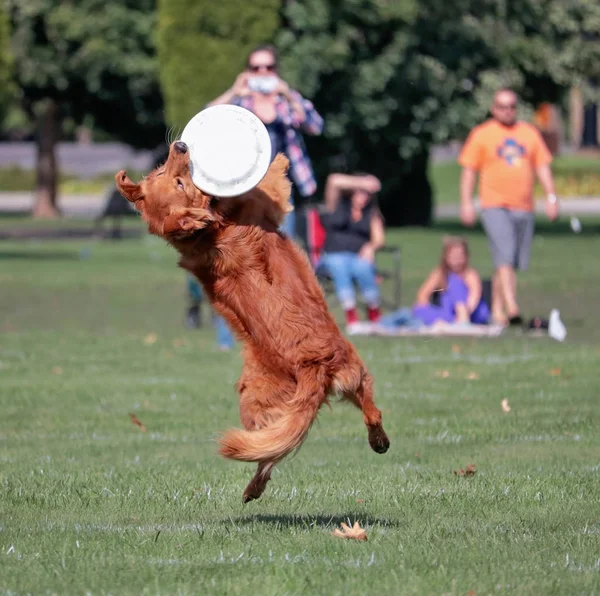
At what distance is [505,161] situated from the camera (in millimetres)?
13297

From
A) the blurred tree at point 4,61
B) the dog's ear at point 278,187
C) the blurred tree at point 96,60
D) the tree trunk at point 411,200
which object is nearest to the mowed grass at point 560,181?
the tree trunk at point 411,200

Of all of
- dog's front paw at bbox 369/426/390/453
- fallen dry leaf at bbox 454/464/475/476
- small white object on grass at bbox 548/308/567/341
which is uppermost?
dog's front paw at bbox 369/426/390/453

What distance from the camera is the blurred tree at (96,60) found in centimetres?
3177

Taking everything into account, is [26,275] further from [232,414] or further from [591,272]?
[232,414]

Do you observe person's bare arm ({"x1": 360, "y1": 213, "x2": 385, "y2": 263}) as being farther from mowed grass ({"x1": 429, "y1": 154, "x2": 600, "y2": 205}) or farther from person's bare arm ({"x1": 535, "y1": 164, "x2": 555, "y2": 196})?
mowed grass ({"x1": 429, "y1": 154, "x2": 600, "y2": 205})

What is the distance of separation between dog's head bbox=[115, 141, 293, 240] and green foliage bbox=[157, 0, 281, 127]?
2196cm

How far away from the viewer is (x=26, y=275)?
2180 cm

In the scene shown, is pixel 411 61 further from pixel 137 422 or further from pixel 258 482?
pixel 258 482

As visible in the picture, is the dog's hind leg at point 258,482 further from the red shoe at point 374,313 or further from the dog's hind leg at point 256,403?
the red shoe at point 374,313

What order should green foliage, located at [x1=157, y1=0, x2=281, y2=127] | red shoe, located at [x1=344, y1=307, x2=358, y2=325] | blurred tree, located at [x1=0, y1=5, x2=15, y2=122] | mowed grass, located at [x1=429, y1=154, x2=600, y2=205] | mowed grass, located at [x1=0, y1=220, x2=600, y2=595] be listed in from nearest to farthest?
1. mowed grass, located at [x1=0, y1=220, x2=600, y2=595]
2. red shoe, located at [x1=344, y1=307, x2=358, y2=325]
3. blurred tree, located at [x1=0, y1=5, x2=15, y2=122]
4. green foliage, located at [x1=157, y1=0, x2=281, y2=127]
5. mowed grass, located at [x1=429, y1=154, x2=600, y2=205]

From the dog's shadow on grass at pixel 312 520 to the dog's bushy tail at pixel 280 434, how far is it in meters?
0.49

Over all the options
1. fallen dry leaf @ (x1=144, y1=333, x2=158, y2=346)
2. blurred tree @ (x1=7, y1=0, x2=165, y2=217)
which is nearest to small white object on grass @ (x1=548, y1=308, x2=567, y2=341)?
fallen dry leaf @ (x1=144, y1=333, x2=158, y2=346)

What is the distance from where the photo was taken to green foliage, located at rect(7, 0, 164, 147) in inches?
1250

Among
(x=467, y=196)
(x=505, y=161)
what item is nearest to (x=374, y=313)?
(x=467, y=196)
